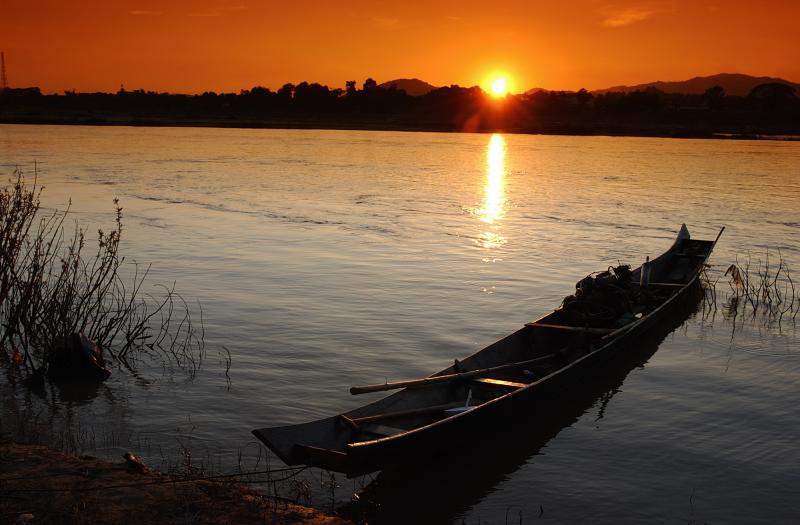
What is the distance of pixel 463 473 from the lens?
356 inches

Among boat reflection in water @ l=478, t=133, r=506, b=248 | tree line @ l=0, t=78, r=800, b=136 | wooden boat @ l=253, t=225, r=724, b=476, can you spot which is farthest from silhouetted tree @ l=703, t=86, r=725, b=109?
wooden boat @ l=253, t=225, r=724, b=476

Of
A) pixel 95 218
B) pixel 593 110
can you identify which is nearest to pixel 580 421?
pixel 95 218

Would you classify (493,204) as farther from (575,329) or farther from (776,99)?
(776,99)

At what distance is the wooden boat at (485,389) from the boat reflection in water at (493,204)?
34.2 feet

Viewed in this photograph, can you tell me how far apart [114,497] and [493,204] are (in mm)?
32041

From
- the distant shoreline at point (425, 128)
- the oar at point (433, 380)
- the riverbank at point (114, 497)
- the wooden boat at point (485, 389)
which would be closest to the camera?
the riverbank at point (114, 497)

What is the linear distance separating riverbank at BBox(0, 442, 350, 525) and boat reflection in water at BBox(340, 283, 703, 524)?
1.00m

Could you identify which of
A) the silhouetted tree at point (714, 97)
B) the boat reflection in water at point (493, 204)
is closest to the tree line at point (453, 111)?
the silhouetted tree at point (714, 97)

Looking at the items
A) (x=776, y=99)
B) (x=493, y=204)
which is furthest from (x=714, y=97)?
(x=493, y=204)

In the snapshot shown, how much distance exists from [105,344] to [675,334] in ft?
36.6

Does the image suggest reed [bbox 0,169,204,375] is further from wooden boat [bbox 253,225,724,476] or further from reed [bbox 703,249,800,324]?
reed [bbox 703,249,800,324]

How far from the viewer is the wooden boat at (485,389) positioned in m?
7.48

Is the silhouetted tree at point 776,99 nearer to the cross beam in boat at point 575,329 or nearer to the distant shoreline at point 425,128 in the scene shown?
the distant shoreline at point 425,128

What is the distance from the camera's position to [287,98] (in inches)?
6284
